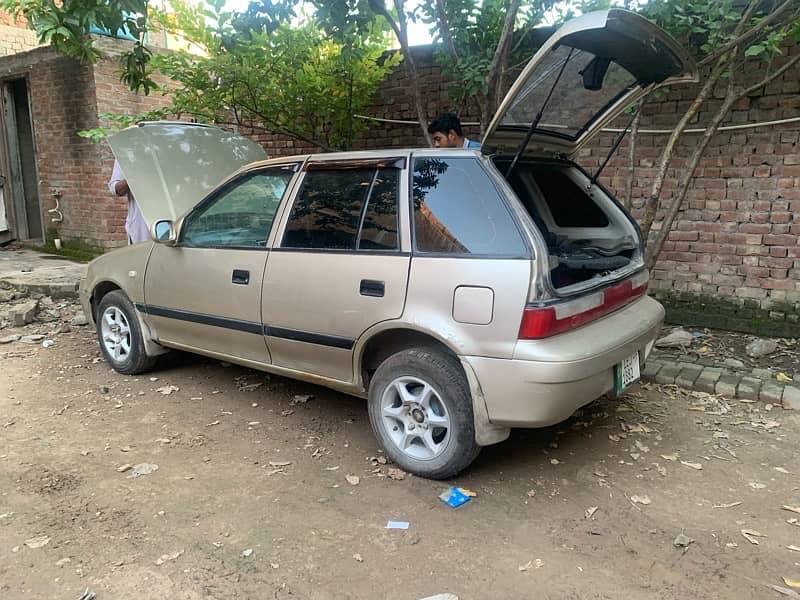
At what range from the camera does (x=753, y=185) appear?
5.12 meters

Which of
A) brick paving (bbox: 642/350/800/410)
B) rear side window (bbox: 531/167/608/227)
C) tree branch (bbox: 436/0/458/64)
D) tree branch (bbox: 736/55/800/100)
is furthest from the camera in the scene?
tree branch (bbox: 436/0/458/64)

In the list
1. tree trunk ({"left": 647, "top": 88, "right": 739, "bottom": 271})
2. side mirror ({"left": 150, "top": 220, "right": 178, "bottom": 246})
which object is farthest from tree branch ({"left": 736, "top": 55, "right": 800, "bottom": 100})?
side mirror ({"left": 150, "top": 220, "right": 178, "bottom": 246})

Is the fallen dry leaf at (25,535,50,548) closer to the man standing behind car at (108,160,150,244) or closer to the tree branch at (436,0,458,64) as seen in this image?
the man standing behind car at (108,160,150,244)

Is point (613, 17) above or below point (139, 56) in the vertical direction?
below

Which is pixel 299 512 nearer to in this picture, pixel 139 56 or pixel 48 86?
pixel 139 56

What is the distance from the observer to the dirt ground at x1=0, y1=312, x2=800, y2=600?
245 centimetres

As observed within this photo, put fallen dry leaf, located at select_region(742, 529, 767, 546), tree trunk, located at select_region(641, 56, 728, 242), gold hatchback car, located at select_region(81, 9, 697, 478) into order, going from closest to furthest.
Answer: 1. fallen dry leaf, located at select_region(742, 529, 767, 546)
2. gold hatchback car, located at select_region(81, 9, 697, 478)
3. tree trunk, located at select_region(641, 56, 728, 242)

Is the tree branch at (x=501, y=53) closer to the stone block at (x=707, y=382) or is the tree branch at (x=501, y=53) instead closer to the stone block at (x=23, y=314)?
the stone block at (x=707, y=382)

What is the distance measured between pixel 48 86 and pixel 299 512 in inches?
348

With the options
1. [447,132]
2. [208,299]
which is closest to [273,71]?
[447,132]

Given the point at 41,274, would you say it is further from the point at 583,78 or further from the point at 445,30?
the point at 583,78

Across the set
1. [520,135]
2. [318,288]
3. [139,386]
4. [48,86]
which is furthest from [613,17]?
[48,86]

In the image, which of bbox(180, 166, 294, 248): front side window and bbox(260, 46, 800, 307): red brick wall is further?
bbox(260, 46, 800, 307): red brick wall

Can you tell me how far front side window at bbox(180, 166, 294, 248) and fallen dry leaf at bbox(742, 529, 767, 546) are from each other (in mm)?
2892
